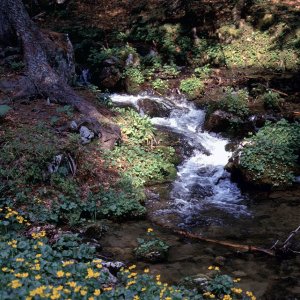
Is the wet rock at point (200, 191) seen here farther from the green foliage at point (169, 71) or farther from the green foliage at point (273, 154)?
the green foliage at point (169, 71)

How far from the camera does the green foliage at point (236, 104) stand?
12.2m

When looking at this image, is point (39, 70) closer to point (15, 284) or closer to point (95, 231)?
point (95, 231)

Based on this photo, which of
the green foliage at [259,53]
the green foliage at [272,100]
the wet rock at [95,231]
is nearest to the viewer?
the wet rock at [95,231]

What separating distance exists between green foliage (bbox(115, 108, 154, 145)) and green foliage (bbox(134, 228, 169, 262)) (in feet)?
13.5

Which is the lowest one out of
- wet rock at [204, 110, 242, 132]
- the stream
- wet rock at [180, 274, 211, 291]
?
the stream

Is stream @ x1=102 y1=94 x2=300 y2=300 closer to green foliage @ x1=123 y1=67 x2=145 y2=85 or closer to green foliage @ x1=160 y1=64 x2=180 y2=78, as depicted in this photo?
green foliage @ x1=123 y1=67 x2=145 y2=85

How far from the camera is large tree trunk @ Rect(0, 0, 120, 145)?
10.5m

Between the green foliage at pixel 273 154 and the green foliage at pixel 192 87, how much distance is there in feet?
11.3

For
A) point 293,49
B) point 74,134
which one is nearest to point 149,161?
point 74,134

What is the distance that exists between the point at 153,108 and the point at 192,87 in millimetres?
1802

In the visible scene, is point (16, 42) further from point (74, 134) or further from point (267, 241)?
point (267, 241)

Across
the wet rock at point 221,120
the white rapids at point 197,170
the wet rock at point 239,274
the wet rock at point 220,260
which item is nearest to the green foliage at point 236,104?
the wet rock at point 221,120

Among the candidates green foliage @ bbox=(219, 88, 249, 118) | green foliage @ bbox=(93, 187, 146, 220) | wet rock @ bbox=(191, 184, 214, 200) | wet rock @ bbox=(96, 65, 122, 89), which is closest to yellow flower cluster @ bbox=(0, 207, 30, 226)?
green foliage @ bbox=(93, 187, 146, 220)

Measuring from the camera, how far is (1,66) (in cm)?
1150
